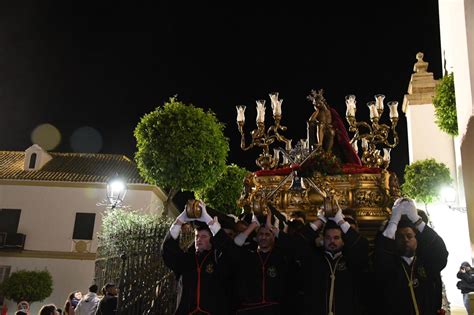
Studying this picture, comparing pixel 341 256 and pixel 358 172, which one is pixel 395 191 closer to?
pixel 358 172

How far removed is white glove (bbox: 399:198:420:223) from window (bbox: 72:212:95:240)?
20.4 meters

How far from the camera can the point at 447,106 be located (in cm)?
1038

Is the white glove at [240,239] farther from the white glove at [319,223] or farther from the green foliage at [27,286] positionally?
the green foliage at [27,286]

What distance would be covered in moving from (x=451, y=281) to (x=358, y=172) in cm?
580

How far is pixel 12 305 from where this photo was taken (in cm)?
2088

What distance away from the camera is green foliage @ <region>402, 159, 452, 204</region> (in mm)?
12023

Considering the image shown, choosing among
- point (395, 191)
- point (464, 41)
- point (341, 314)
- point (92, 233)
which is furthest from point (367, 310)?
Result: point (92, 233)

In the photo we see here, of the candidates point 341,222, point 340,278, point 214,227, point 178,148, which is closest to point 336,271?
point 340,278

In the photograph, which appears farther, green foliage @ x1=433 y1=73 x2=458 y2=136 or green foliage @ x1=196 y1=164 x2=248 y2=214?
green foliage @ x1=196 y1=164 x2=248 y2=214

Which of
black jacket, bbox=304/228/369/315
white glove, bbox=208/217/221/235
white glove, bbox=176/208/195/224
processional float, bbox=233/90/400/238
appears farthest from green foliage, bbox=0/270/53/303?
black jacket, bbox=304/228/369/315

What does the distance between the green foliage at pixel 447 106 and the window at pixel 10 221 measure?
19840 millimetres

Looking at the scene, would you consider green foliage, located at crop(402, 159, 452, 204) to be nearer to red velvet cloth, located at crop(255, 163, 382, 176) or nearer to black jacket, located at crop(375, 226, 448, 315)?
red velvet cloth, located at crop(255, 163, 382, 176)

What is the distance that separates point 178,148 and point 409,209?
9.63 meters

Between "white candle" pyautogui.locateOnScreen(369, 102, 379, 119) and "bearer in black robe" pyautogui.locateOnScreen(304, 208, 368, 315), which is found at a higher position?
"white candle" pyautogui.locateOnScreen(369, 102, 379, 119)
